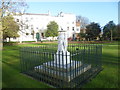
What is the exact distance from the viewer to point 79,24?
152 feet

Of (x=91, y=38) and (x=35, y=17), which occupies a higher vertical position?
(x=35, y=17)

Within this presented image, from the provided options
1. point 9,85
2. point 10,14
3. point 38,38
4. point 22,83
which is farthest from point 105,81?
point 38,38

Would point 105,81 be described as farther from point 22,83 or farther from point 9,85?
point 9,85

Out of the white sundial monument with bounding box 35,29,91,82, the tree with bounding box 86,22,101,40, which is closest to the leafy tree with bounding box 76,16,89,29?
the tree with bounding box 86,22,101,40

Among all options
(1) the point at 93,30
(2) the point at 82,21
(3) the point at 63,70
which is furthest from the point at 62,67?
(2) the point at 82,21

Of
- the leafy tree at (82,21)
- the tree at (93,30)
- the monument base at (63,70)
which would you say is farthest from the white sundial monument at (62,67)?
the leafy tree at (82,21)

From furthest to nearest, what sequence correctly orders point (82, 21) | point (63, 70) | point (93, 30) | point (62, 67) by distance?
point (82, 21) < point (93, 30) < point (62, 67) < point (63, 70)

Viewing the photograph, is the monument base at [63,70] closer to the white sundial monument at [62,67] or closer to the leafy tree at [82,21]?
the white sundial monument at [62,67]

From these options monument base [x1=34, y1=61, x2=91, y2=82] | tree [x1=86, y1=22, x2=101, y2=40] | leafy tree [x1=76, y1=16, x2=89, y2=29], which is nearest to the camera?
monument base [x1=34, y1=61, x2=91, y2=82]

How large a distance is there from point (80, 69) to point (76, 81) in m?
0.87

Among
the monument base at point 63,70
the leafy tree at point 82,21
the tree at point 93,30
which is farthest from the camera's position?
the leafy tree at point 82,21

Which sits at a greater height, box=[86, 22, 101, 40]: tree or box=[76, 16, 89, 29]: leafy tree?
box=[76, 16, 89, 29]: leafy tree

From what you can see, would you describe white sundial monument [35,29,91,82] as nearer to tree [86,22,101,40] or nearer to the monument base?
the monument base

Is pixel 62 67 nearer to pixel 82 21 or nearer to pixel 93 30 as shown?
pixel 93 30
